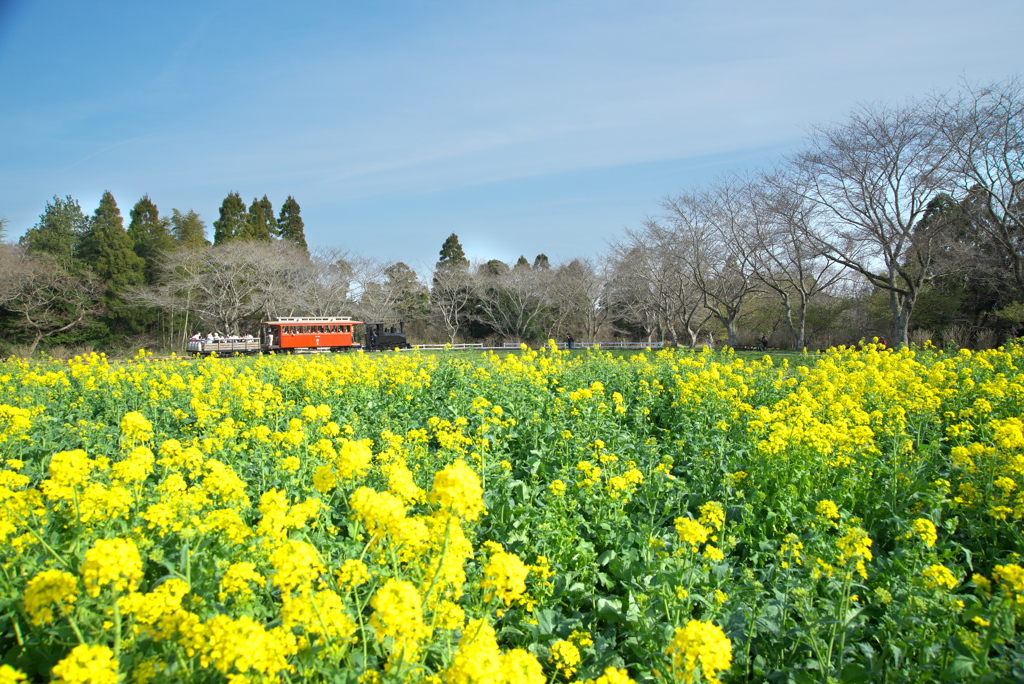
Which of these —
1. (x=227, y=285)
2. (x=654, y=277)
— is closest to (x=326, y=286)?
(x=227, y=285)

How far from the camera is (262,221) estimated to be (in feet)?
174

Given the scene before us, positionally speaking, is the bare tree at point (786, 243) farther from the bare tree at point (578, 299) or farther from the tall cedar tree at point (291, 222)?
the tall cedar tree at point (291, 222)

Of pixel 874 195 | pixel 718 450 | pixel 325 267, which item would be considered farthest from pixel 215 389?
pixel 325 267

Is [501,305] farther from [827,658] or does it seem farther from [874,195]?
[827,658]

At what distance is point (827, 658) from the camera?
103 inches

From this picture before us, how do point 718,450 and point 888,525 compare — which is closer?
point 888,525

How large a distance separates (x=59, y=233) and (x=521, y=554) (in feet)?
190

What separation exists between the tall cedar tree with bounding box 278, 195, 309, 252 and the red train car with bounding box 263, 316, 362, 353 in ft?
75.6

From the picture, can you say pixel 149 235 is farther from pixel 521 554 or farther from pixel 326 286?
pixel 521 554

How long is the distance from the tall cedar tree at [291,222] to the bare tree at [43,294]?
19.6 meters

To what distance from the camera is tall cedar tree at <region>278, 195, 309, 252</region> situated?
55469 millimetres

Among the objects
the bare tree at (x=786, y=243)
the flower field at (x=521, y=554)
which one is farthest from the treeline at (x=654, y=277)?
the flower field at (x=521, y=554)

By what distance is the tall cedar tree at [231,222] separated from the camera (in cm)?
5088

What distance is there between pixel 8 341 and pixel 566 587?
43.3 m
